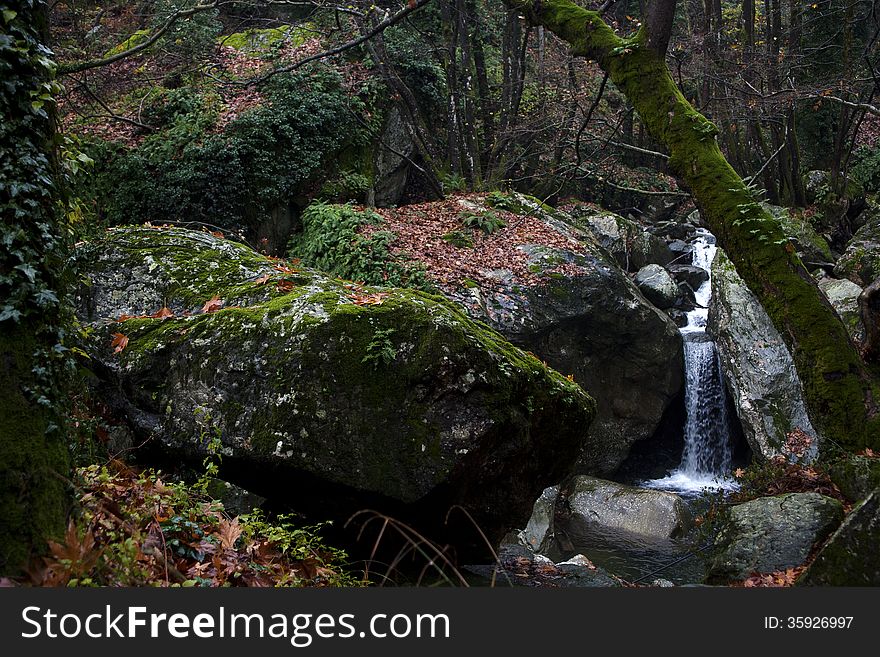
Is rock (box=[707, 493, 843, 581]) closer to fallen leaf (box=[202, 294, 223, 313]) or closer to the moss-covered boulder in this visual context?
the moss-covered boulder

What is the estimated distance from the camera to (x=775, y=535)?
5273mm

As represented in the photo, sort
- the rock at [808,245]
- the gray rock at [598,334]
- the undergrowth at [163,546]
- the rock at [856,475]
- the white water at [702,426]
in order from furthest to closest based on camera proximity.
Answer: the rock at [808,245], the white water at [702,426], the gray rock at [598,334], the rock at [856,475], the undergrowth at [163,546]

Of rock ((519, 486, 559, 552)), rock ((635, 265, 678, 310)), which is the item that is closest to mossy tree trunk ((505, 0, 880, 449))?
rock ((519, 486, 559, 552))

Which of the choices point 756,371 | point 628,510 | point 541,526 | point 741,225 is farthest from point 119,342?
point 756,371

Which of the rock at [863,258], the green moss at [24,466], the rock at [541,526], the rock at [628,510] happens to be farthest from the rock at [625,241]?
the green moss at [24,466]

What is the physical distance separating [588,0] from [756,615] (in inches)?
655

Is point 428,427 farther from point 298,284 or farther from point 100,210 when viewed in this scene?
point 100,210

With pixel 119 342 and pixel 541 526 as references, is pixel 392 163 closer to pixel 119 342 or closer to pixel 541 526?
pixel 541 526

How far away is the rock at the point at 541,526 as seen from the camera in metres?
8.83

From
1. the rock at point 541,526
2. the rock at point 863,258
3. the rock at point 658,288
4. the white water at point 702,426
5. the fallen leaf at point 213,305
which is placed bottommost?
the rock at point 541,526

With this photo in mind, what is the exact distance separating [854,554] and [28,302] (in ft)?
15.7

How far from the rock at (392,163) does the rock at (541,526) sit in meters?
8.65

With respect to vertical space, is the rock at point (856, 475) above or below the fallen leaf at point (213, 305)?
below

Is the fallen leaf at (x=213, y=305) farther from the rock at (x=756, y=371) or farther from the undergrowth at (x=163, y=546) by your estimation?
the rock at (x=756, y=371)
